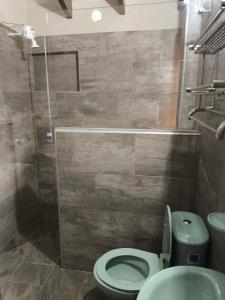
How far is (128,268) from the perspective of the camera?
1.73m

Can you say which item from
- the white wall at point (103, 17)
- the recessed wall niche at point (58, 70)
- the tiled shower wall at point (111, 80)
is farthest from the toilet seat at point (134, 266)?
the white wall at point (103, 17)

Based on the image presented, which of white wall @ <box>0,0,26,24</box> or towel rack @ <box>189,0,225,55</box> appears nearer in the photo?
towel rack @ <box>189,0,225,55</box>

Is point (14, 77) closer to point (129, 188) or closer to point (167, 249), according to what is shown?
point (129, 188)

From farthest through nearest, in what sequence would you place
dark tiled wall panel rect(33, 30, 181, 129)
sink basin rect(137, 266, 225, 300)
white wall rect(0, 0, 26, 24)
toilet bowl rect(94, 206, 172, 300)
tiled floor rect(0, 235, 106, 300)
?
dark tiled wall panel rect(33, 30, 181, 129) → white wall rect(0, 0, 26, 24) → tiled floor rect(0, 235, 106, 300) → toilet bowl rect(94, 206, 172, 300) → sink basin rect(137, 266, 225, 300)

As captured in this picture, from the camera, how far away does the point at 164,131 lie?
177 cm

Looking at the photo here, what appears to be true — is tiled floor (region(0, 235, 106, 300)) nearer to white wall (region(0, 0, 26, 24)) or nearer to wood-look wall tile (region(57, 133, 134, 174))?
wood-look wall tile (region(57, 133, 134, 174))

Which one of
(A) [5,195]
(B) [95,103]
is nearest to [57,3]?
(B) [95,103]

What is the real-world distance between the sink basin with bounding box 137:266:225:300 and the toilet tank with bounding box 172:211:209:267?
0.34 m

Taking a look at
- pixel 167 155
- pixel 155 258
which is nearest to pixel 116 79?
pixel 167 155

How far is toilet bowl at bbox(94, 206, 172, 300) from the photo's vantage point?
142 centimetres

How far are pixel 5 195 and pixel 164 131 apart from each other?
64.3 inches

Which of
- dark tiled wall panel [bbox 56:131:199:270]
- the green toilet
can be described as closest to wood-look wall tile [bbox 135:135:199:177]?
dark tiled wall panel [bbox 56:131:199:270]

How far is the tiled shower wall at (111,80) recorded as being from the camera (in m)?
2.28

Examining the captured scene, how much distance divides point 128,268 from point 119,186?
60 cm
